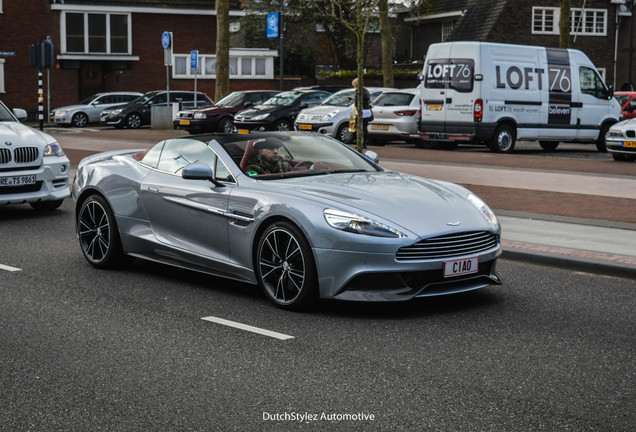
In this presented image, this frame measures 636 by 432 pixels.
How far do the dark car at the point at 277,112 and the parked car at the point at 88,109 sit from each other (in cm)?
1224

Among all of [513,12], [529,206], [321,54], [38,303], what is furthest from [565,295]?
[321,54]

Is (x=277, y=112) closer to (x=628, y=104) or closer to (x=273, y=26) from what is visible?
(x=273, y=26)

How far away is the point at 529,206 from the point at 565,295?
16.8ft

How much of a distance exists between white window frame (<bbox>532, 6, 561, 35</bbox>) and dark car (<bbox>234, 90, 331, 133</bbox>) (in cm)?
2536

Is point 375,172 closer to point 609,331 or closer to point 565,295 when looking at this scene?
point 565,295

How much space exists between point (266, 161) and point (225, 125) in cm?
2500

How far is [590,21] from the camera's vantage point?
54062mm

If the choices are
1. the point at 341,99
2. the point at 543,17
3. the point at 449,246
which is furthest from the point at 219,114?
the point at 543,17

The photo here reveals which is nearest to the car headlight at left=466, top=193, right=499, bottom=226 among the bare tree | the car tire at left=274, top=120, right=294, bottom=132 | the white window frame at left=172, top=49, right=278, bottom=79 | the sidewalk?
the sidewalk

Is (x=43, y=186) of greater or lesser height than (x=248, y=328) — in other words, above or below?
above

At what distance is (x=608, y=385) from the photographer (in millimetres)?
5121

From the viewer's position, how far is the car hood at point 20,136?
12.1m

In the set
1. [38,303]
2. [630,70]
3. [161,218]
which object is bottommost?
[38,303]

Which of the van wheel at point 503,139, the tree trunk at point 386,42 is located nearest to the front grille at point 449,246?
the van wheel at point 503,139
